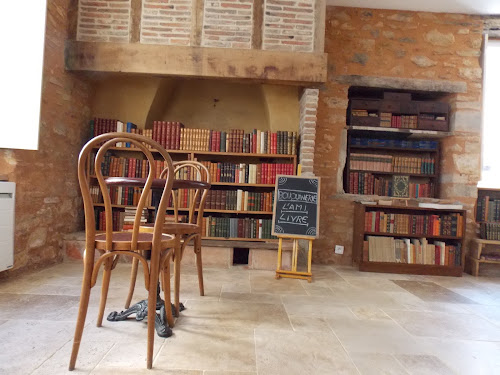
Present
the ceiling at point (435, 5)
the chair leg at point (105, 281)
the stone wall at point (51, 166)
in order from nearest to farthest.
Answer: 1. the chair leg at point (105, 281)
2. the stone wall at point (51, 166)
3. the ceiling at point (435, 5)

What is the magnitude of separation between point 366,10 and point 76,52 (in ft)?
12.2

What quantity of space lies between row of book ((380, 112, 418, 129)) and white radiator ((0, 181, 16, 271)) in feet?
14.2

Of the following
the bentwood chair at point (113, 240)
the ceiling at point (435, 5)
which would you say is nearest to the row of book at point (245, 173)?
the bentwood chair at point (113, 240)

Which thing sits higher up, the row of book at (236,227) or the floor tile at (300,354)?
the row of book at (236,227)

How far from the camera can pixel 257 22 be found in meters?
3.57

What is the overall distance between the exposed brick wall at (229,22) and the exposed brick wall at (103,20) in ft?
3.01

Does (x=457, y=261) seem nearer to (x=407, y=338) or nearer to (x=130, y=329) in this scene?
(x=407, y=338)

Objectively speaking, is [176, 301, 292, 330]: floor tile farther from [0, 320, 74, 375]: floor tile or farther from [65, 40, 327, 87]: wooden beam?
[65, 40, 327, 87]: wooden beam

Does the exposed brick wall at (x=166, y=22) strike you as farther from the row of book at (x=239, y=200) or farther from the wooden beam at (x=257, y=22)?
the row of book at (x=239, y=200)

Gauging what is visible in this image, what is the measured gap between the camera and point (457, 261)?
3820mm

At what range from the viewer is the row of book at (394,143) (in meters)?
4.53

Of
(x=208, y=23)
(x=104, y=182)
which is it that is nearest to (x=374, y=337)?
(x=104, y=182)

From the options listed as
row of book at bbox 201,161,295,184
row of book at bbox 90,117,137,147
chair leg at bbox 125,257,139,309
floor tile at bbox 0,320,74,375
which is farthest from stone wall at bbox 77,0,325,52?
floor tile at bbox 0,320,74,375

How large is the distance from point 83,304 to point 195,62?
2.82 metres
